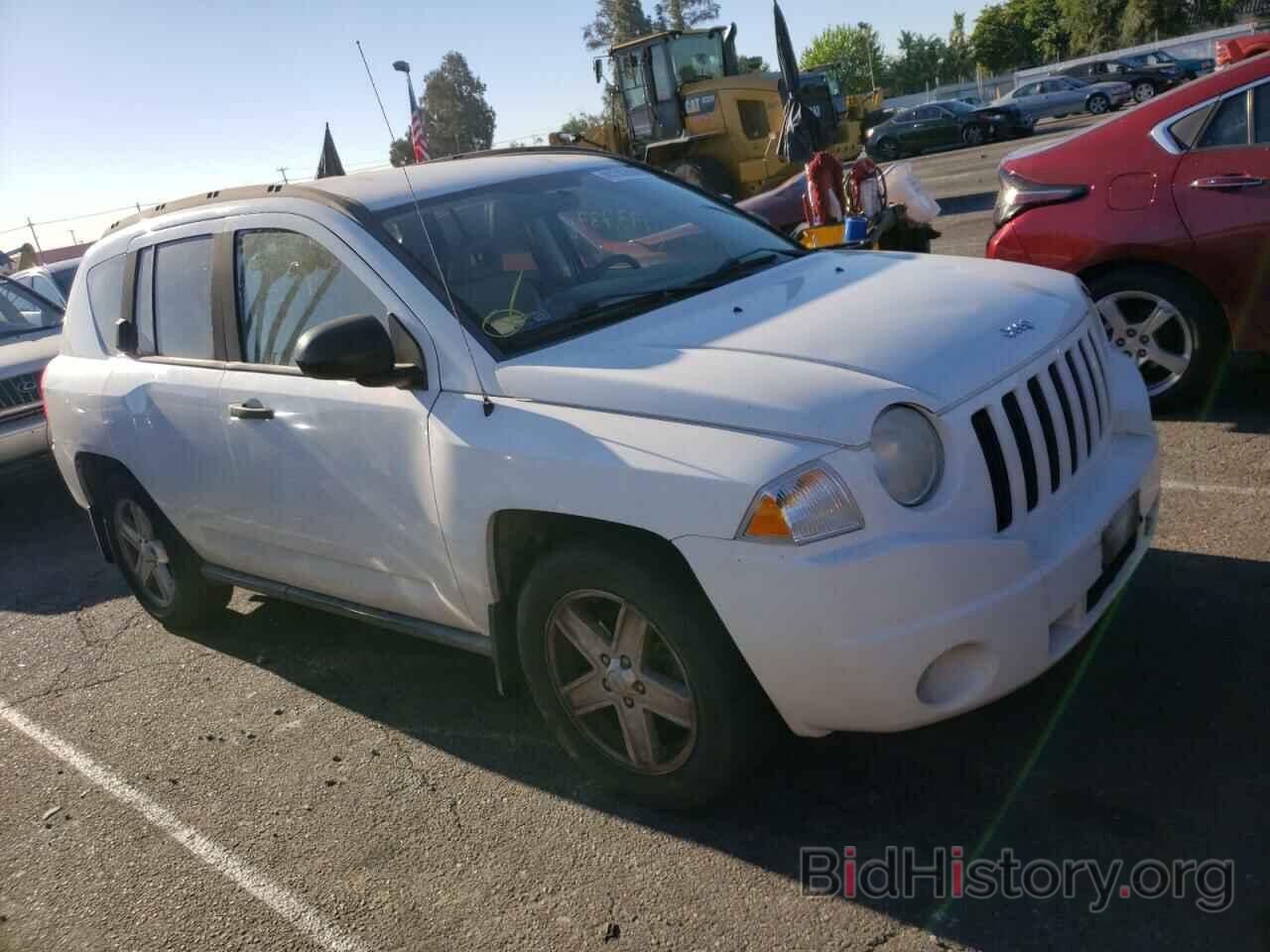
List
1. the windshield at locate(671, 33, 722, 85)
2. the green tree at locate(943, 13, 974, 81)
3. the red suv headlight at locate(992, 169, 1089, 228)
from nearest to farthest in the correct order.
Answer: the red suv headlight at locate(992, 169, 1089, 228) → the windshield at locate(671, 33, 722, 85) → the green tree at locate(943, 13, 974, 81)

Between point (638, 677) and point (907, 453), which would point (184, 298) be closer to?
point (638, 677)

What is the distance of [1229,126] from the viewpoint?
5.45 meters

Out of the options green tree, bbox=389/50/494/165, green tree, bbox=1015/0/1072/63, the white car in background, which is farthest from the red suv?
green tree, bbox=1015/0/1072/63

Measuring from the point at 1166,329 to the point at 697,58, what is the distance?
15059 millimetres

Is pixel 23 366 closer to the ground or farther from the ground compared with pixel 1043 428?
farther from the ground

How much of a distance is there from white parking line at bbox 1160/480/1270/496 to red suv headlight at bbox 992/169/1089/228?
5.27ft

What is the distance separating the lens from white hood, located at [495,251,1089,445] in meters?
2.83

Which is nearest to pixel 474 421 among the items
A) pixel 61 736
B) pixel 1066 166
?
pixel 61 736

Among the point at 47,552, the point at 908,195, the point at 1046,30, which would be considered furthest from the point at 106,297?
the point at 1046,30

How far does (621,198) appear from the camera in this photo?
A: 14.2 ft

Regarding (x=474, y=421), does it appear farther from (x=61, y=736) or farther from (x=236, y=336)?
(x=61, y=736)

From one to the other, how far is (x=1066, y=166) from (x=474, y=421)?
12.9 feet

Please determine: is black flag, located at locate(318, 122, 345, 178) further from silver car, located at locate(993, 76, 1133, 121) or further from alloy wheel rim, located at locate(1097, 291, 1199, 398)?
silver car, located at locate(993, 76, 1133, 121)

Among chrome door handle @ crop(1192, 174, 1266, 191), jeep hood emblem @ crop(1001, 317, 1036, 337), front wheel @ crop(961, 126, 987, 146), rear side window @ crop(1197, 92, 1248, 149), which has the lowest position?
front wheel @ crop(961, 126, 987, 146)
